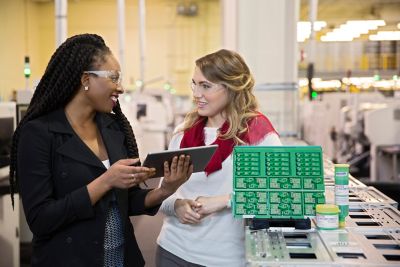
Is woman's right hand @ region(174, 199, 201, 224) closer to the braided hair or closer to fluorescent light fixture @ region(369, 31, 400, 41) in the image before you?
the braided hair

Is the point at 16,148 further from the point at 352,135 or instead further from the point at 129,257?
the point at 352,135

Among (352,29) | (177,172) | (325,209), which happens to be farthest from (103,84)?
(352,29)

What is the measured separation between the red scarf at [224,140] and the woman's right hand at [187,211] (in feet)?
0.45

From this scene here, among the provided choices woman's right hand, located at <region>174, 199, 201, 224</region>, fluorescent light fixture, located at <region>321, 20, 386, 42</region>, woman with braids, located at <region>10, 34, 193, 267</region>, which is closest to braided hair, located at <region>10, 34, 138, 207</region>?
woman with braids, located at <region>10, 34, 193, 267</region>

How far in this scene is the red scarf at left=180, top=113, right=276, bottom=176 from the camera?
210 cm

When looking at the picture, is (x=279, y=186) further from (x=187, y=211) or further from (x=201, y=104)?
(x=201, y=104)

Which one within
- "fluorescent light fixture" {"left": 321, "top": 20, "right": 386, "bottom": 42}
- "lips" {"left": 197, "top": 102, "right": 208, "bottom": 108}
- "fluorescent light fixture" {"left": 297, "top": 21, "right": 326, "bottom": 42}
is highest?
"fluorescent light fixture" {"left": 321, "top": 20, "right": 386, "bottom": 42}

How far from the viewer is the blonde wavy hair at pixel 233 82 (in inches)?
84.6

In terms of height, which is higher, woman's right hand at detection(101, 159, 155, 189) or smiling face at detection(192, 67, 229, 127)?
smiling face at detection(192, 67, 229, 127)

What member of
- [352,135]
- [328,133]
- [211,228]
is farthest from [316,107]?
[211,228]

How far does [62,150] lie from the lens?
1856 millimetres

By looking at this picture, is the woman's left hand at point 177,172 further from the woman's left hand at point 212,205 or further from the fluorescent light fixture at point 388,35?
the fluorescent light fixture at point 388,35

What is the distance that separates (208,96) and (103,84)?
447 millimetres

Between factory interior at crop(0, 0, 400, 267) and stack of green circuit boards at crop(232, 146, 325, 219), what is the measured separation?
1 cm
